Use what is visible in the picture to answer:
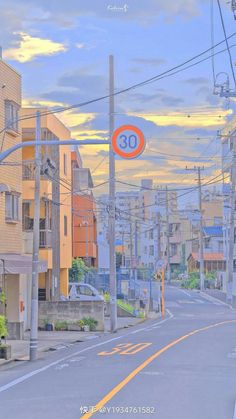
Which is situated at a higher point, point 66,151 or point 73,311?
point 66,151

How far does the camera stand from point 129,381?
15.6 metres

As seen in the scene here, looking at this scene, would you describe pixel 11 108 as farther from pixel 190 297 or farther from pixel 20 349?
pixel 190 297

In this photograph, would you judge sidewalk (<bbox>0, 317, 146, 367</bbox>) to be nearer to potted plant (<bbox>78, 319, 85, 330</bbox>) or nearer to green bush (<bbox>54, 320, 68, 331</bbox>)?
potted plant (<bbox>78, 319, 85, 330</bbox>)

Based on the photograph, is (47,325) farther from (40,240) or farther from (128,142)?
(128,142)

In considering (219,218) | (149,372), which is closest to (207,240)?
(219,218)

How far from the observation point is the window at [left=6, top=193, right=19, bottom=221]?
3067 cm

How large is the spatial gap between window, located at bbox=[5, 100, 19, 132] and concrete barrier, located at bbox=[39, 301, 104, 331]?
8.99 metres

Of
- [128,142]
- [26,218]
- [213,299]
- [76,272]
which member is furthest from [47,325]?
[213,299]

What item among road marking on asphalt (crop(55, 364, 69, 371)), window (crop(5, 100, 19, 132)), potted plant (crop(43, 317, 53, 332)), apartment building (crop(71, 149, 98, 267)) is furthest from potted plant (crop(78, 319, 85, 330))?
apartment building (crop(71, 149, 98, 267))

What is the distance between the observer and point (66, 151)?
45938 millimetres

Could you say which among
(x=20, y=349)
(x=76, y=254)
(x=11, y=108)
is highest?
(x=11, y=108)

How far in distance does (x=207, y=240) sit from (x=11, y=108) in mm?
89858

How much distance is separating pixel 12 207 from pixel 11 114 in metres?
3.76

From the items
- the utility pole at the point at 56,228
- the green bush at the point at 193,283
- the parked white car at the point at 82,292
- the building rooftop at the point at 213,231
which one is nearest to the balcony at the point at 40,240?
the utility pole at the point at 56,228
